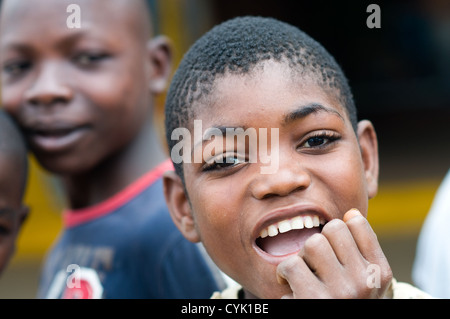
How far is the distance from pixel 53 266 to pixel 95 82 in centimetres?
69

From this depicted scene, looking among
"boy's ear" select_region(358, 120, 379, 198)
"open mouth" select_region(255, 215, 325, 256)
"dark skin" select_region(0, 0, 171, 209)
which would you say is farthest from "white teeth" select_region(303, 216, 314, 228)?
"dark skin" select_region(0, 0, 171, 209)

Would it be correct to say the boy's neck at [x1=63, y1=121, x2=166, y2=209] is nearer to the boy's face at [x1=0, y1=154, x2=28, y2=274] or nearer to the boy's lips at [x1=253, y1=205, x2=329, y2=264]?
the boy's face at [x1=0, y1=154, x2=28, y2=274]

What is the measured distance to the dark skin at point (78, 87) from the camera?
1967 mm

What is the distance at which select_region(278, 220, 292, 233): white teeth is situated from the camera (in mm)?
1264

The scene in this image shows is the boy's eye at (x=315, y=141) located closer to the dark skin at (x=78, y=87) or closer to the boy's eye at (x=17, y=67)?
the dark skin at (x=78, y=87)

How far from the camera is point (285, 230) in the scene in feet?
4.15

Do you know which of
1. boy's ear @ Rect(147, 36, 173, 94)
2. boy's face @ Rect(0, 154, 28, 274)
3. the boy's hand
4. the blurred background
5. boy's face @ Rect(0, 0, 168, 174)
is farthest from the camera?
the blurred background

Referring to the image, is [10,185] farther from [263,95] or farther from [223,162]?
[263,95]

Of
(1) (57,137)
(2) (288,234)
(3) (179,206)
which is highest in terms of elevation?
(1) (57,137)

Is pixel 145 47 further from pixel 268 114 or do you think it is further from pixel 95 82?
pixel 268 114

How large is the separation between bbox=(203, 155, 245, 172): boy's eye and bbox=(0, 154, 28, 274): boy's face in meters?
0.78

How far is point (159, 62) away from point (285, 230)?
4.07ft

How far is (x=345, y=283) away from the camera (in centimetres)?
114

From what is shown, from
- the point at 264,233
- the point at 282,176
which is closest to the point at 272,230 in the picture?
the point at 264,233
